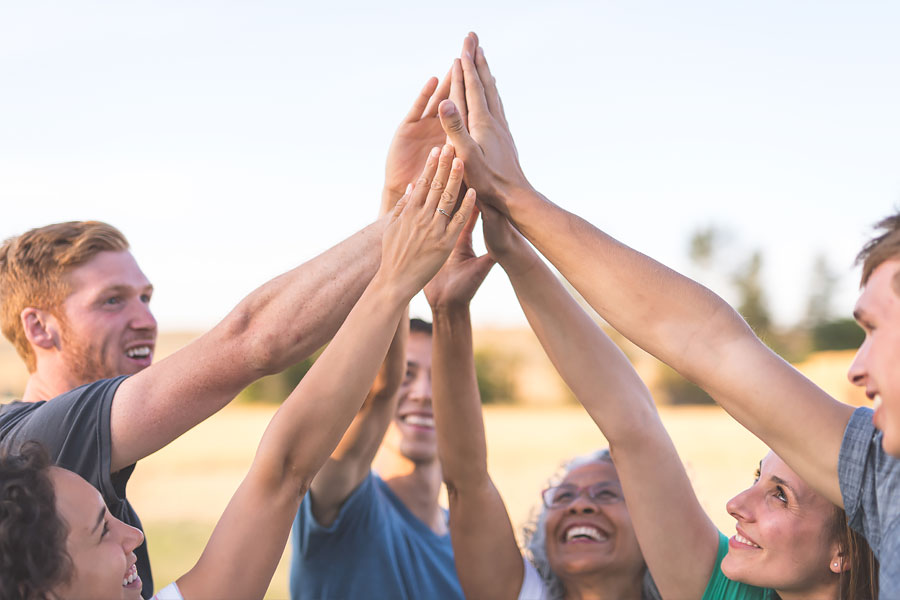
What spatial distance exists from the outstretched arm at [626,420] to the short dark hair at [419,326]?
1.38 meters

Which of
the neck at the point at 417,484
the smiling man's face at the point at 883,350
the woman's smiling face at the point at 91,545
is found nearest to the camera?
the smiling man's face at the point at 883,350

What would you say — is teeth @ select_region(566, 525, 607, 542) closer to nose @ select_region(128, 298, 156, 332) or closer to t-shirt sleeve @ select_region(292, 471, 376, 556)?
t-shirt sleeve @ select_region(292, 471, 376, 556)

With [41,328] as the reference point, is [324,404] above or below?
below

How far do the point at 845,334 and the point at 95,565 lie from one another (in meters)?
32.8

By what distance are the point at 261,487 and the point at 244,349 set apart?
1.54 feet

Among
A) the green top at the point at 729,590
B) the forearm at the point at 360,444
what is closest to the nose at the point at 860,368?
the green top at the point at 729,590

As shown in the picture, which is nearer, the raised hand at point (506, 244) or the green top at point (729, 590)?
the green top at point (729, 590)

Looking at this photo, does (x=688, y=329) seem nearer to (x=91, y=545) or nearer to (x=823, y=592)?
(x=823, y=592)

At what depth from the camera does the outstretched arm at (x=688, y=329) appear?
224 cm

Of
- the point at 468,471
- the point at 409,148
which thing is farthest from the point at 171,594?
the point at 409,148

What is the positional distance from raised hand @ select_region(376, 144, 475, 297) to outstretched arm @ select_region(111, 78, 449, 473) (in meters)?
0.20

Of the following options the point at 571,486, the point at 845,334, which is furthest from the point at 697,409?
the point at 571,486

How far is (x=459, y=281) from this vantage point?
130 inches

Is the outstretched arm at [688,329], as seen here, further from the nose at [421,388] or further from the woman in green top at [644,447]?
the nose at [421,388]
